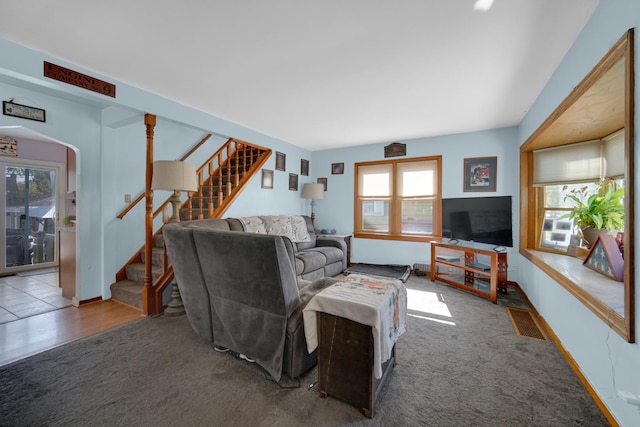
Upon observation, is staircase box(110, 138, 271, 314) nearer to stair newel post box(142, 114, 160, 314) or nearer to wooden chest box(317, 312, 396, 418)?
stair newel post box(142, 114, 160, 314)

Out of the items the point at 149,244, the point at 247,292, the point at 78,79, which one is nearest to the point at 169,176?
the point at 149,244

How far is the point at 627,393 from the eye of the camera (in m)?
1.22

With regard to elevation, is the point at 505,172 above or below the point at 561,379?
above

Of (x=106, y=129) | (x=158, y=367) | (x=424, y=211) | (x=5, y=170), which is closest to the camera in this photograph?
(x=158, y=367)

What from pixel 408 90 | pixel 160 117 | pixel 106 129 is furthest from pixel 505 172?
pixel 106 129

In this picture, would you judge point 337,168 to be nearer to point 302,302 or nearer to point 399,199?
point 399,199

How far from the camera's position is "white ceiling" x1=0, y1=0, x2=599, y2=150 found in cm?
165

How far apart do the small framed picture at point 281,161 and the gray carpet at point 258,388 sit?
3.30 m

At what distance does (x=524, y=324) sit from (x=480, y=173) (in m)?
2.45

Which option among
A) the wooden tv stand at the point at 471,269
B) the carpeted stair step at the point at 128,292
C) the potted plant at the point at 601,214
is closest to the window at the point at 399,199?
the wooden tv stand at the point at 471,269

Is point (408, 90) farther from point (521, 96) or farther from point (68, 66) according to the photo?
point (68, 66)

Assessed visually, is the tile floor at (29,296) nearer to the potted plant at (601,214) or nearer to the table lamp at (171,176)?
the table lamp at (171,176)

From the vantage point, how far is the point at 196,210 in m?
4.14

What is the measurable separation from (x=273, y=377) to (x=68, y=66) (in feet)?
10.3
